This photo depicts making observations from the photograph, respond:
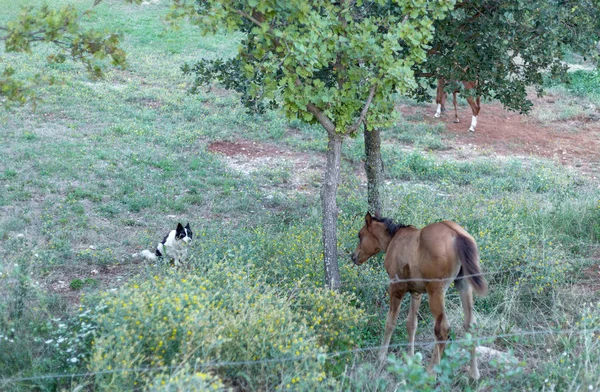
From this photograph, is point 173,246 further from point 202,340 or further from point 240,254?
point 202,340

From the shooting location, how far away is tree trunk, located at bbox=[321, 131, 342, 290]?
652cm

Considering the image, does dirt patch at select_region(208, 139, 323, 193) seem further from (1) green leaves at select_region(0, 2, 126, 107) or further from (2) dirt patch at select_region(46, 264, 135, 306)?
(1) green leaves at select_region(0, 2, 126, 107)

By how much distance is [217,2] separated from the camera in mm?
5562

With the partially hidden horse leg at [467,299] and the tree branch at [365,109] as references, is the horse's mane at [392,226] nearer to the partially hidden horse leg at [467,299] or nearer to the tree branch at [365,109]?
the partially hidden horse leg at [467,299]

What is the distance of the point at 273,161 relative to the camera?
12906 mm

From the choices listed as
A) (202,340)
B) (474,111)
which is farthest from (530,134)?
(202,340)

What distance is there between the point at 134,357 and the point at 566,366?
343cm

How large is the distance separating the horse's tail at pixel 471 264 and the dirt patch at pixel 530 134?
8.67m

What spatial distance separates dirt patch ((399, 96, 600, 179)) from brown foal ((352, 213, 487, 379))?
842 cm

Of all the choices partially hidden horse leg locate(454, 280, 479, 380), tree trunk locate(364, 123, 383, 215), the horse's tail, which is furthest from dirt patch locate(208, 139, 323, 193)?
the horse's tail

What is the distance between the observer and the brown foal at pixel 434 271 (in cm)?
532

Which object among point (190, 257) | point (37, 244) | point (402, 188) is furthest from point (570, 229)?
point (37, 244)

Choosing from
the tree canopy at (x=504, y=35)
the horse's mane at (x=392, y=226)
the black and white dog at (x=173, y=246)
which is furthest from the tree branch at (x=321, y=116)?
the black and white dog at (x=173, y=246)

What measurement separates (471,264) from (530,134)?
12109 mm
